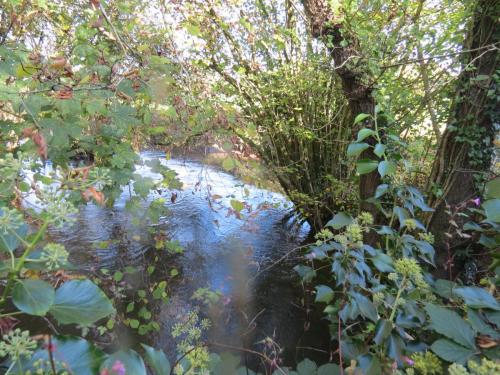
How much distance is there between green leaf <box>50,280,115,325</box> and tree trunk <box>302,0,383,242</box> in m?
2.21

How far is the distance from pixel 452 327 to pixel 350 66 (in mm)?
2103

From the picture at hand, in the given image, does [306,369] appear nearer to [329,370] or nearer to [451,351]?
[329,370]

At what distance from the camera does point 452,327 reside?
0.74 m

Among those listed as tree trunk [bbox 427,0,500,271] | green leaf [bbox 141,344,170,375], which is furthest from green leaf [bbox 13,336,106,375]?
tree trunk [bbox 427,0,500,271]

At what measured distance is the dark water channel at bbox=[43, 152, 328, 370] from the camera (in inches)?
113

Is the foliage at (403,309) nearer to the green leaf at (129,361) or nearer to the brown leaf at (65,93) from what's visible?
the green leaf at (129,361)

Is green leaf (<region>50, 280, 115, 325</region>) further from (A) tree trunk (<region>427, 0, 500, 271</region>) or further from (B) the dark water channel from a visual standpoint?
(B) the dark water channel

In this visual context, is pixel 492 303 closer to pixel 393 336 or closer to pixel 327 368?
pixel 393 336

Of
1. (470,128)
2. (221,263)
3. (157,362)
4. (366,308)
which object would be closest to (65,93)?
(157,362)

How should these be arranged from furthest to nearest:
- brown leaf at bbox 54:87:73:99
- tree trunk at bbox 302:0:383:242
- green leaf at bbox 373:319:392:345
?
tree trunk at bbox 302:0:383:242 → brown leaf at bbox 54:87:73:99 → green leaf at bbox 373:319:392:345

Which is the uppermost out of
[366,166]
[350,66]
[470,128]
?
[350,66]

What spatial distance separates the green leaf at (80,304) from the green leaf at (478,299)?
82cm

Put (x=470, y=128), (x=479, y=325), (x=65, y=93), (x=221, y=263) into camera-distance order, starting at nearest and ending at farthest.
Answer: (x=479, y=325)
(x=65, y=93)
(x=470, y=128)
(x=221, y=263)

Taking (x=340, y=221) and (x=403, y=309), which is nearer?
(x=403, y=309)
